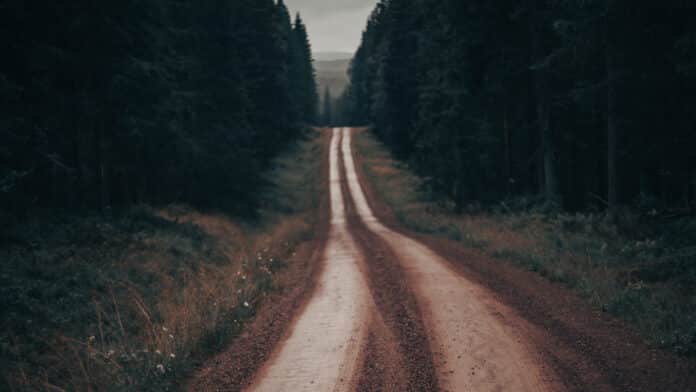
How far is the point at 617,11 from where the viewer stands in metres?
12.6

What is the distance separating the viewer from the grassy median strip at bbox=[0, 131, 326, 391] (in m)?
6.28

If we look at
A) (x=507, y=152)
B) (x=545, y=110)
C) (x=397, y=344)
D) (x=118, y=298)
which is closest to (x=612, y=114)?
(x=545, y=110)

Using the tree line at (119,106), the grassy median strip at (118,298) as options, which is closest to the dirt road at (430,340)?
the grassy median strip at (118,298)

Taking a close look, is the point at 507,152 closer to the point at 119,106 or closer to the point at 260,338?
the point at 119,106

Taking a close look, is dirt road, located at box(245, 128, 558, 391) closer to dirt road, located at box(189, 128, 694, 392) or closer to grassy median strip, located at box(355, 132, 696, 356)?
dirt road, located at box(189, 128, 694, 392)

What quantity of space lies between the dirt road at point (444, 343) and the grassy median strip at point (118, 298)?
0.80 metres

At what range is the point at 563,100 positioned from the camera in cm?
2038

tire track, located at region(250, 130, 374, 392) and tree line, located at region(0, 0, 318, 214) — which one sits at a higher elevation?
tree line, located at region(0, 0, 318, 214)

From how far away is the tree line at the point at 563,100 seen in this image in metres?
13.2

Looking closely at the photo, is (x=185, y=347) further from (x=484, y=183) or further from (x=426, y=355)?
(x=484, y=183)

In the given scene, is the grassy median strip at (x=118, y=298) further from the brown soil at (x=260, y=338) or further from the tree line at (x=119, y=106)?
the tree line at (x=119, y=106)

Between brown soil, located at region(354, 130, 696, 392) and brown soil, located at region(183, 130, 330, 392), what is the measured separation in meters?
4.07

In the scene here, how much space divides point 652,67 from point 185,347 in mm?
14585

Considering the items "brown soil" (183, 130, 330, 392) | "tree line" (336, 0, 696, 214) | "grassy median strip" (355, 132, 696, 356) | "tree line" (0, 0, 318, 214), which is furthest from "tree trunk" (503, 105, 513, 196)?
"tree line" (0, 0, 318, 214)
